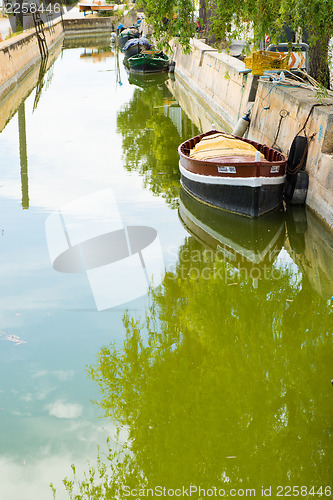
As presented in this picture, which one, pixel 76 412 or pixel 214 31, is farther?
pixel 214 31

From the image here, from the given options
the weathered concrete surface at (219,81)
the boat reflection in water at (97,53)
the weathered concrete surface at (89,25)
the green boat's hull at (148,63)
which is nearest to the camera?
the weathered concrete surface at (219,81)

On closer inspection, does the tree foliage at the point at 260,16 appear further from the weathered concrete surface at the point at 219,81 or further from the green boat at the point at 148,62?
the green boat at the point at 148,62

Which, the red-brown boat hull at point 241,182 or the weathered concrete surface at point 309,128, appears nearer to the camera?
the weathered concrete surface at point 309,128

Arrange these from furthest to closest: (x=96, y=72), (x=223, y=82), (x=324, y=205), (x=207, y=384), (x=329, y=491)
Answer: (x=96, y=72) < (x=223, y=82) < (x=324, y=205) < (x=207, y=384) < (x=329, y=491)

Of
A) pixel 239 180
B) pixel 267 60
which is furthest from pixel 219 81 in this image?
pixel 239 180

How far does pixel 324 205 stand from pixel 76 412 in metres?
6.24

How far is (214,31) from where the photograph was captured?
11.8m

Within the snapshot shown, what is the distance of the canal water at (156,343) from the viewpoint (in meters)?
5.43

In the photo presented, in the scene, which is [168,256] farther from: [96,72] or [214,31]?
[96,72]

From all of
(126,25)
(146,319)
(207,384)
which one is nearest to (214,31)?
(146,319)

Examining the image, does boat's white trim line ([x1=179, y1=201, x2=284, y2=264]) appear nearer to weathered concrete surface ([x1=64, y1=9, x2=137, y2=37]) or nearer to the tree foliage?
the tree foliage

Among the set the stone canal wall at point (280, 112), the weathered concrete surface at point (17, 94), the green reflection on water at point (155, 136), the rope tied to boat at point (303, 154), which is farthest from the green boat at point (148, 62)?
the rope tied to boat at point (303, 154)

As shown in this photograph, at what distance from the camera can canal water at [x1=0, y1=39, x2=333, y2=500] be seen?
17.8ft

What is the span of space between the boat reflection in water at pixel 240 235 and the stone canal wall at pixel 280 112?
897 millimetres
